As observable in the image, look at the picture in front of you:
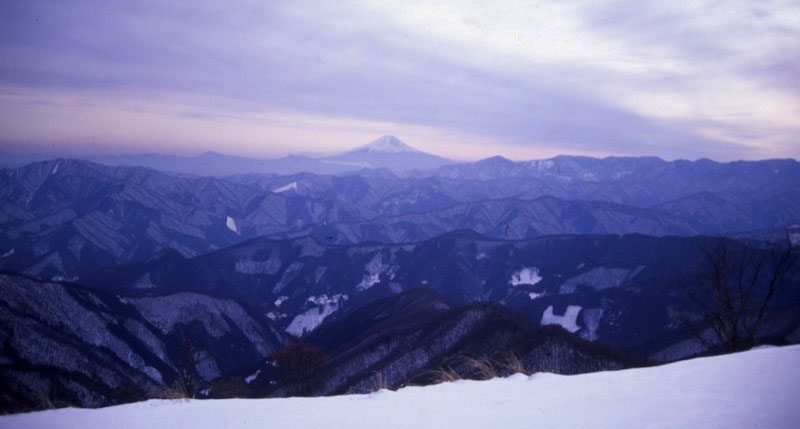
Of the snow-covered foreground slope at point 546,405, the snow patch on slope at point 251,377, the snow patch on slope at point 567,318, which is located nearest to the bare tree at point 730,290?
the snow-covered foreground slope at point 546,405

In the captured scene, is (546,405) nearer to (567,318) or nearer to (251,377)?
(251,377)

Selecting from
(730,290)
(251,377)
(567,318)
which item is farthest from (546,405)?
(567,318)

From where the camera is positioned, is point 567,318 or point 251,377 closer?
point 251,377

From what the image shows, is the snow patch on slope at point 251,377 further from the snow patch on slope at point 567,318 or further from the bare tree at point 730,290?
the bare tree at point 730,290

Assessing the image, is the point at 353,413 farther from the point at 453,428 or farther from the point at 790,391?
the point at 790,391

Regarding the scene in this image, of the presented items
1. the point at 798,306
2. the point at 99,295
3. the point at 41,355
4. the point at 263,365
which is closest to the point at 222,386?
the point at 41,355
